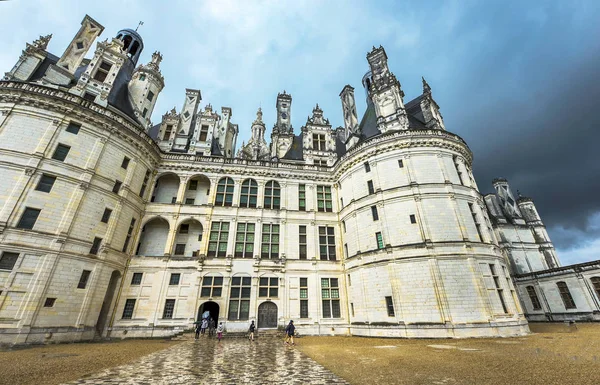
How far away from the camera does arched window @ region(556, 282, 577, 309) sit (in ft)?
93.9

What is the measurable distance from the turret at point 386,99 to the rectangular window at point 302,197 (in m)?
10.2

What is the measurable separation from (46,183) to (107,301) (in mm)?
10058

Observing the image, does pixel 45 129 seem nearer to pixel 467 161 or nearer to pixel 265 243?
pixel 265 243

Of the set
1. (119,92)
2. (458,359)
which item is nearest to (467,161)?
(458,359)

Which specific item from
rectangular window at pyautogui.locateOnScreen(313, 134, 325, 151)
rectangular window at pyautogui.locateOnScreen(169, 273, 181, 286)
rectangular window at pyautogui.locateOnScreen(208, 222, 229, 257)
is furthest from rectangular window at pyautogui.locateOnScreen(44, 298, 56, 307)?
rectangular window at pyautogui.locateOnScreen(313, 134, 325, 151)

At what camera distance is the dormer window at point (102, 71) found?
22.9 meters

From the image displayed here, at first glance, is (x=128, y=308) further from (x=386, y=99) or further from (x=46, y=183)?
(x=386, y=99)

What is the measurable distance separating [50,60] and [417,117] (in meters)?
37.1

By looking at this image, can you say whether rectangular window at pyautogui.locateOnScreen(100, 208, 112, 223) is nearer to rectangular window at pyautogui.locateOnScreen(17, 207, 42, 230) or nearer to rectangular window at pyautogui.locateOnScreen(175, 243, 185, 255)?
rectangular window at pyautogui.locateOnScreen(17, 207, 42, 230)

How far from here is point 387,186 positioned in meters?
21.7

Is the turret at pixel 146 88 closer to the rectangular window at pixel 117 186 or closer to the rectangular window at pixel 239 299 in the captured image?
the rectangular window at pixel 117 186

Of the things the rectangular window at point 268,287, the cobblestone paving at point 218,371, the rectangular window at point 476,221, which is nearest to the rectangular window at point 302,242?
the rectangular window at point 268,287

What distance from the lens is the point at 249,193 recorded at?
2595 cm

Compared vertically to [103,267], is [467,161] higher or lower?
higher
